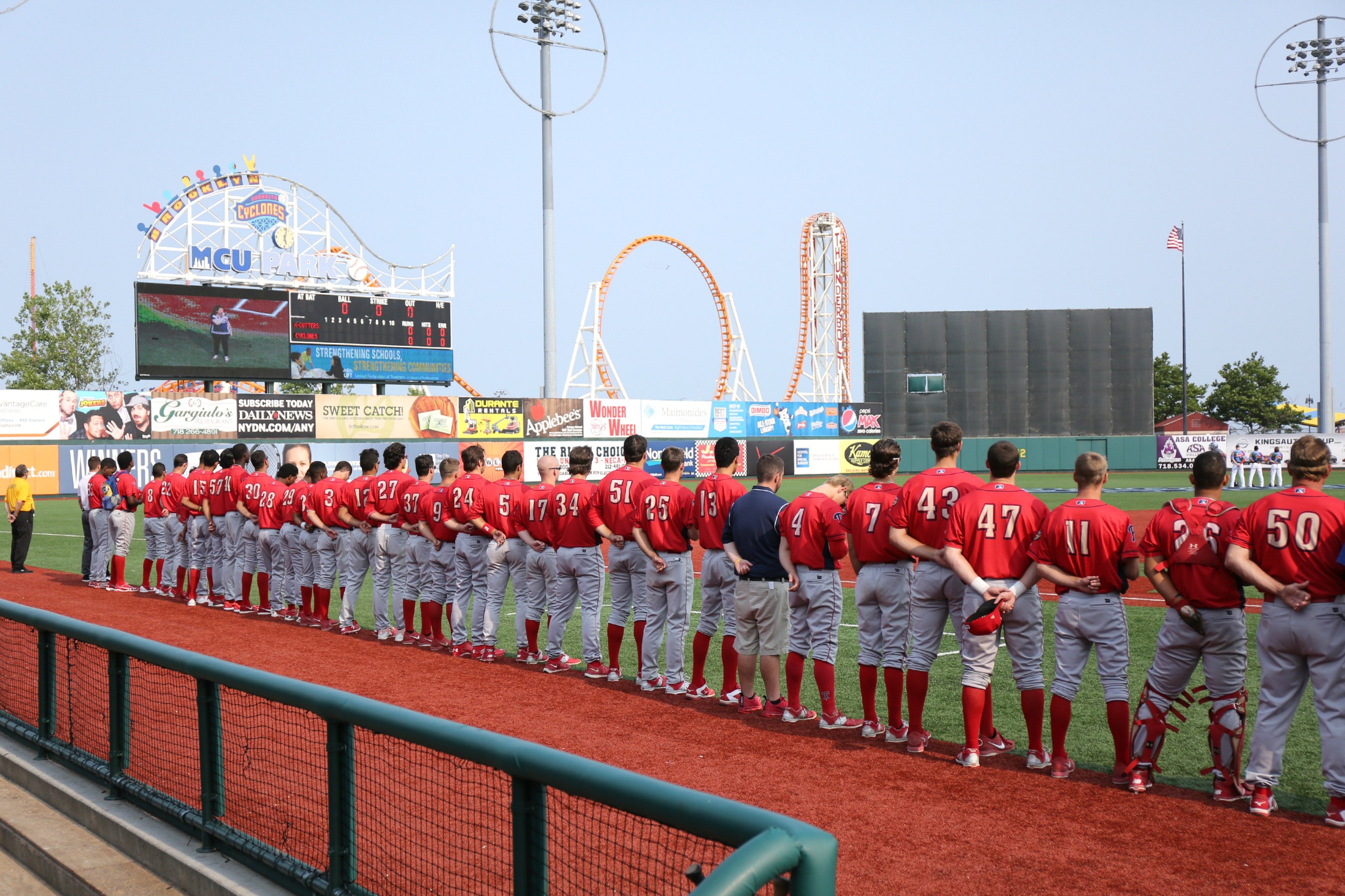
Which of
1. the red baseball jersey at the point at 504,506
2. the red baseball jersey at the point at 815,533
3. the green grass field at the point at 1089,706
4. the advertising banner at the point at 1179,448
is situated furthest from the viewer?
the advertising banner at the point at 1179,448

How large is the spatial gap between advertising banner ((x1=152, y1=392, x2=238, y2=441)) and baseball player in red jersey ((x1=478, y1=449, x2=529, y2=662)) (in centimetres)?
3088

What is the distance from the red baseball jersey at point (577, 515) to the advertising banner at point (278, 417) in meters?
32.0

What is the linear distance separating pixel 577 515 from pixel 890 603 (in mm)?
3300

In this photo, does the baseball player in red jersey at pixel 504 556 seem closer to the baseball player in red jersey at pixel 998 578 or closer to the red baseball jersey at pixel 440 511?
the red baseball jersey at pixel 440 511

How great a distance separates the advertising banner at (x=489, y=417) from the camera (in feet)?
141

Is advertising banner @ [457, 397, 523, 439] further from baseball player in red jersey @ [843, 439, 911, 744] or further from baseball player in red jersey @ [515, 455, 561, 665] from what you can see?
baseball player in red jersey @ [843, 439, 911, 744]

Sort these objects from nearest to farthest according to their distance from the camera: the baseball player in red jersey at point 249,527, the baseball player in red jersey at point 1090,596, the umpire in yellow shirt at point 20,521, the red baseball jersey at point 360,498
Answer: the baseball player in red jersey at point 1090,596 → the red baseball jersey at point 360,498 → the baseball player in red jersey at point 249,527 → the umpire in yellow shirt at point 20,521

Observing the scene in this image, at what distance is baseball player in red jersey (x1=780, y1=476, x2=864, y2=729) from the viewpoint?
7.27 metres

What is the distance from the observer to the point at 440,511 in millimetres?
10555

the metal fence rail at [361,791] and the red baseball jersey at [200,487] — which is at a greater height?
the red baseball jersey at [200,487]

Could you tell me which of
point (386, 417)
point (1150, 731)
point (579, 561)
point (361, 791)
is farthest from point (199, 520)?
point (386, 417)

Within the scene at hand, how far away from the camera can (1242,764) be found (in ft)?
21.1

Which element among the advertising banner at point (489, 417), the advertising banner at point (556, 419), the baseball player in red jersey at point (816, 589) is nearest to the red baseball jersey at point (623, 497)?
the baseball player in red jersey at point (816, 589)

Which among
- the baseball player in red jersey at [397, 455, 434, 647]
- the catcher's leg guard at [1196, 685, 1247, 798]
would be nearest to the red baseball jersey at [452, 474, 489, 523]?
the baseball player in red jersey at [397, 455, 434, 647]
